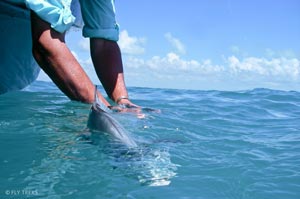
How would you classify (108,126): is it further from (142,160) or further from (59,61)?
(59,61)

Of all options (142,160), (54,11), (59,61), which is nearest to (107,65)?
(59,61)

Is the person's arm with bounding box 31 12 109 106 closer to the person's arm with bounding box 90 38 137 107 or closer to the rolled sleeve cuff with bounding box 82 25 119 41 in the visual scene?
the person's arm with bounding box 90 38 137 107

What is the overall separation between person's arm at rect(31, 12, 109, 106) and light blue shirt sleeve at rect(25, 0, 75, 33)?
0.08 meters

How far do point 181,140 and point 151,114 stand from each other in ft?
4.39

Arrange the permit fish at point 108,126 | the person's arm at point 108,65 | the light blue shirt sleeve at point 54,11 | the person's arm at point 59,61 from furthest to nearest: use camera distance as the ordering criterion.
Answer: the person's arm at point 108,65 → the person's arm at point 59,61 → the light blue shirt sleeve at point 54,11 → the permit fish at point 108,126

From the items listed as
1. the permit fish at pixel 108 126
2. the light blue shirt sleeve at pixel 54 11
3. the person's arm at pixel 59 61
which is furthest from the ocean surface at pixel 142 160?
the light blue shirt sleeve at pixel 54 11

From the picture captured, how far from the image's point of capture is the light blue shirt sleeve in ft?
11.0

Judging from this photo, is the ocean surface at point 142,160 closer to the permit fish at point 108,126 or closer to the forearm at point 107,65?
the permit fish at point 108,126

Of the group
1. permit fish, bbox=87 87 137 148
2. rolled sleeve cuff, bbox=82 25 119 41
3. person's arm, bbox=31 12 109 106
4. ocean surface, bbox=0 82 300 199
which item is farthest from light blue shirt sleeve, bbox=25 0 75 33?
rolled sleeve cuff, bbox=82 25 119 41

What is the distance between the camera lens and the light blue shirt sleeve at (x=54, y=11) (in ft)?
11.0

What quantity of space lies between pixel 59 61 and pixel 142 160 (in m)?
1.36

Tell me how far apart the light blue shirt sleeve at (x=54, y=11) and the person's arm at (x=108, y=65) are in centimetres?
148

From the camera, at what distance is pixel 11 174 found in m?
2.47

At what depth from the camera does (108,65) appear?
4973 millimetres
